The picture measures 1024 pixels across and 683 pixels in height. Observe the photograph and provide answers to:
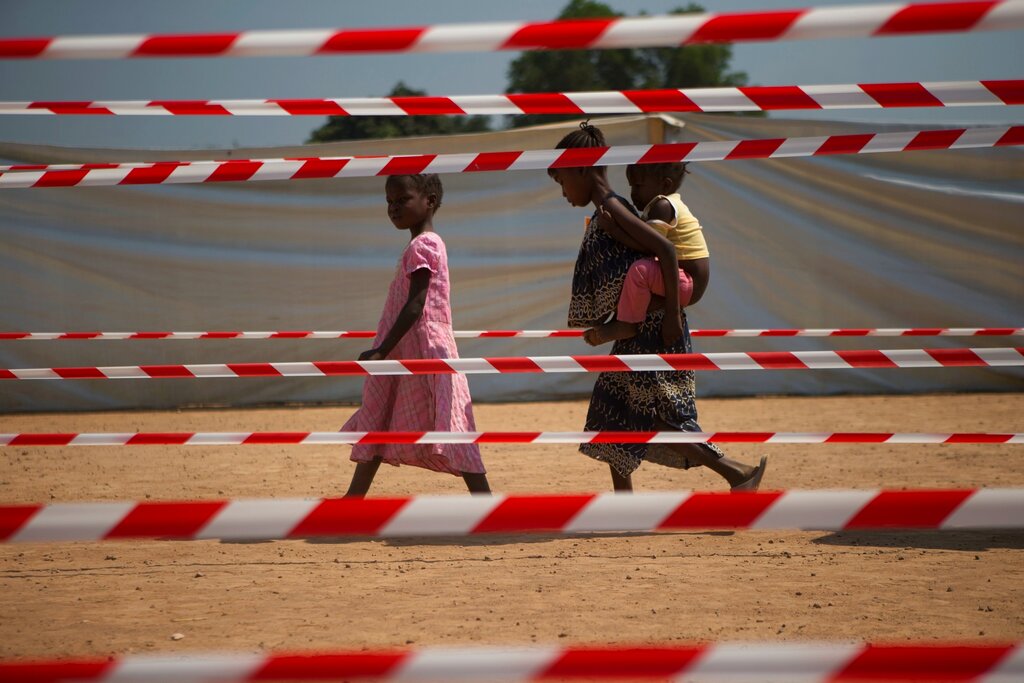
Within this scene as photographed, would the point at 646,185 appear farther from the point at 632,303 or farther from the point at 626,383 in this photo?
the point at 626,383

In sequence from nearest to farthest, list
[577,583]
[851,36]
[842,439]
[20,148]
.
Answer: [851,36], [577,583], [842,439], [20,148]

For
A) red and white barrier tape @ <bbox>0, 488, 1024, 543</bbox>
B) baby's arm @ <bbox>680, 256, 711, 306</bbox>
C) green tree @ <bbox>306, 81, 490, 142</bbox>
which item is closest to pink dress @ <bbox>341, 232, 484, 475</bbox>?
baby's arm @ <bbox>680, 256, 711, 306</bbox>

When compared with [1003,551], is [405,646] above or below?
above

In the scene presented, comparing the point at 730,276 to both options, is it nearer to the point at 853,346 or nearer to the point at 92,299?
the point at 853,346

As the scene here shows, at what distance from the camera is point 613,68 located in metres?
69.2

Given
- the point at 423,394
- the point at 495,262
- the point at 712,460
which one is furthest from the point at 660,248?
the point at 495,262

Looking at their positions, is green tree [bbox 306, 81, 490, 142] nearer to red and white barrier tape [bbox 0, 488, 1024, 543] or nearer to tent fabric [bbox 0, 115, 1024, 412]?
tent fabric [bbox 0, 115, 1024, 412]

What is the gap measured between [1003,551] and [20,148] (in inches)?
355

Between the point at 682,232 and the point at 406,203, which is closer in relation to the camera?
the point at 682,232

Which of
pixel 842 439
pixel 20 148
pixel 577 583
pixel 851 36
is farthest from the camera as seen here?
pixel 20 148

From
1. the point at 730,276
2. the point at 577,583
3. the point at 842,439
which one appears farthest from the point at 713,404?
the point at 577,583

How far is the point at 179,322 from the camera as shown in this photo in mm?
10375

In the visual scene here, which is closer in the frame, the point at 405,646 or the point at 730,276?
the point at 405,646

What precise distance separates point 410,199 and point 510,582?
184cm
